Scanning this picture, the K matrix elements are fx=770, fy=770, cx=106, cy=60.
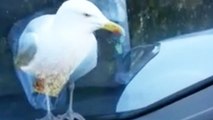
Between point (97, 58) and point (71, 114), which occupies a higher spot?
point (97, 58)

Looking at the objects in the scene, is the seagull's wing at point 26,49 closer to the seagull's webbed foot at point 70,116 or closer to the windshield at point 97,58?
the windshield at point 97,58

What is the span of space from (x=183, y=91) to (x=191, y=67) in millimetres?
96

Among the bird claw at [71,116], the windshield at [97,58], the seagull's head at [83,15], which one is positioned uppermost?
the seagull's head at [83,15]

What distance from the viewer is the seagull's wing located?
2.34 metres

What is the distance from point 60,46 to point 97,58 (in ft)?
0.42

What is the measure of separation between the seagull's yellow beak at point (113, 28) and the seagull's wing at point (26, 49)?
0.22 meters

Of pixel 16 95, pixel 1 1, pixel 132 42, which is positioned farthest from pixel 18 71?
pixel 132 42

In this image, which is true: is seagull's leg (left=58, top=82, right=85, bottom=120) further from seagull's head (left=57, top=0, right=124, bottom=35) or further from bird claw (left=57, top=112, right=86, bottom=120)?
seagull's head (left=57, top=0, right=124, bottom=35)

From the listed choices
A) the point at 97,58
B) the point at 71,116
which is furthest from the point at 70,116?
the point at 97,58

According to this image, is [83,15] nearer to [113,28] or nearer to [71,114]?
[113,28]

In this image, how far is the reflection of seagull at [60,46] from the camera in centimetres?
231

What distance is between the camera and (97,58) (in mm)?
2373

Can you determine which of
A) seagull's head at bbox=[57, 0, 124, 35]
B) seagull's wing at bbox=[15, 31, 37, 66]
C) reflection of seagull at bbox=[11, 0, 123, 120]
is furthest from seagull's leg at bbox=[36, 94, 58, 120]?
seagull's head at bbox=[57, 0, 124, 35]

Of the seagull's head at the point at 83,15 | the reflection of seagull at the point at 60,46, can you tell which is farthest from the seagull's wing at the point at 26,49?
the seagull's head at the point at 83,15
